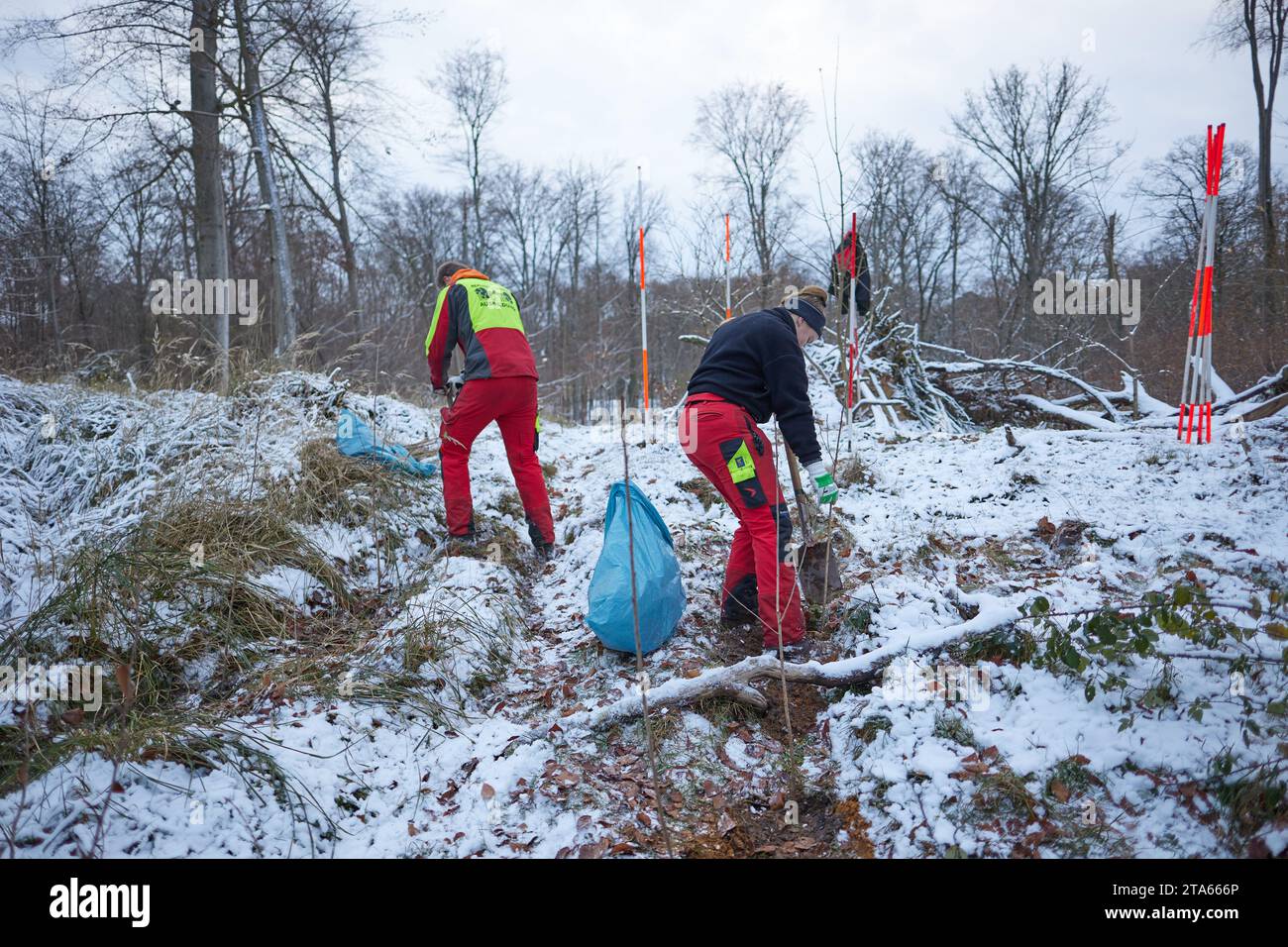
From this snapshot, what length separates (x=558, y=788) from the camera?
234 cm

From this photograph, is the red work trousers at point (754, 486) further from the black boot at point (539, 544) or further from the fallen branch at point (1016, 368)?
the fallen branch at point (1016, 368)

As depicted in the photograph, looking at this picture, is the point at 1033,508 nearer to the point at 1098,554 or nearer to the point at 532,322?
the point at 1098,554

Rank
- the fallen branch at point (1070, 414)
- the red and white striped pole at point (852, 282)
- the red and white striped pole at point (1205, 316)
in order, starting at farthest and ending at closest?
the fallen branch at point (1070, 414) → the red and white striped pole at point (852, 282) → the red and white striped pole at point (1205, 316)

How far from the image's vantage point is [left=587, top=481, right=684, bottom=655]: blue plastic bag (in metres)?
3.12

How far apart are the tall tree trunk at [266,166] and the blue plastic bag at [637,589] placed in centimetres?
579

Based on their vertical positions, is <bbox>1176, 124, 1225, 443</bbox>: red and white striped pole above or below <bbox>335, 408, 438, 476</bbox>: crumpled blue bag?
above

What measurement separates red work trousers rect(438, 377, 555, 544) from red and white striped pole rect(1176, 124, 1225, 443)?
431 centimetres

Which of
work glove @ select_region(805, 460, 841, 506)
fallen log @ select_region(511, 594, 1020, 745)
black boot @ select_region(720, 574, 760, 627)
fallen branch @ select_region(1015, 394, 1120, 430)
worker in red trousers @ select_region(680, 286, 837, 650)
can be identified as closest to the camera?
fallen log @ select_region(511, 594, 1020, 745)

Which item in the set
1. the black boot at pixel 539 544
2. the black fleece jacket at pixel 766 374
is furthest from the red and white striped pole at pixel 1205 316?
the black boot at pixel 539 544

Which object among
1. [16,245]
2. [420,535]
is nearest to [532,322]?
[16,245]

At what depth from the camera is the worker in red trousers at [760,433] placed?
313cm

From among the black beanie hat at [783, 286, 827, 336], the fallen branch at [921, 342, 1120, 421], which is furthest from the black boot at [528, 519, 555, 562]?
the fallen branch at [921, 342, 1120, 421]

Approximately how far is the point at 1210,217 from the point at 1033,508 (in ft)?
7.00

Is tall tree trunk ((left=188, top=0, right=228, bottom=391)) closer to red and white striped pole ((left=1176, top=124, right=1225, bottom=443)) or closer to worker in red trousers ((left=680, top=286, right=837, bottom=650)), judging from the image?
worker in red trousers ((left=680, top=286, right=837, bottom=650))
